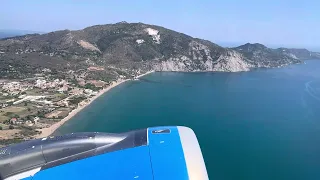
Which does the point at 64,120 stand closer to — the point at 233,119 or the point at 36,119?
the point at 36,119

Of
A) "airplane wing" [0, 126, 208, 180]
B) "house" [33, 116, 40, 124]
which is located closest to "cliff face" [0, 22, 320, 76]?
"house" [33, 116, 40, 124]

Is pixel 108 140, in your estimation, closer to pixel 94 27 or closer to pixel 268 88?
pixel 268 88

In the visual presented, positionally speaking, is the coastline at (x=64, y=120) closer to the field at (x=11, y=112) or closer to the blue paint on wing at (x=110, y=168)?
the field at (x=11, y=112)

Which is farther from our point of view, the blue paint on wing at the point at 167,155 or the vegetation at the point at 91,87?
the vegetation at the point at 91,87

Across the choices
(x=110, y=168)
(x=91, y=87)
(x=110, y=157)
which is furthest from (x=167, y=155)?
(x=91, y=87)

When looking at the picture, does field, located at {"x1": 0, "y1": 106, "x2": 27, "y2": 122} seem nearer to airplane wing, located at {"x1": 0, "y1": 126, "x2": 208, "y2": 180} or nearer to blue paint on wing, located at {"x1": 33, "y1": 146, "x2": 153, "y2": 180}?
airplane wing, located at {"x1": 0, "y1": 126, "x2": 208, "y2": 180}

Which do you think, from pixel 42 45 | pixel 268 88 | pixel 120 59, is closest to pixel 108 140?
pixel 268 88

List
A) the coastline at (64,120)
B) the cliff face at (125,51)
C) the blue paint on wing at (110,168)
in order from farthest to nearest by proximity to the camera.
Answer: the cliff face at (125,51), the coastline at (64,120), the blue paint on wing at (110,168)

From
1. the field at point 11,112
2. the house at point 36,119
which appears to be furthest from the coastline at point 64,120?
the field at point 11,112
